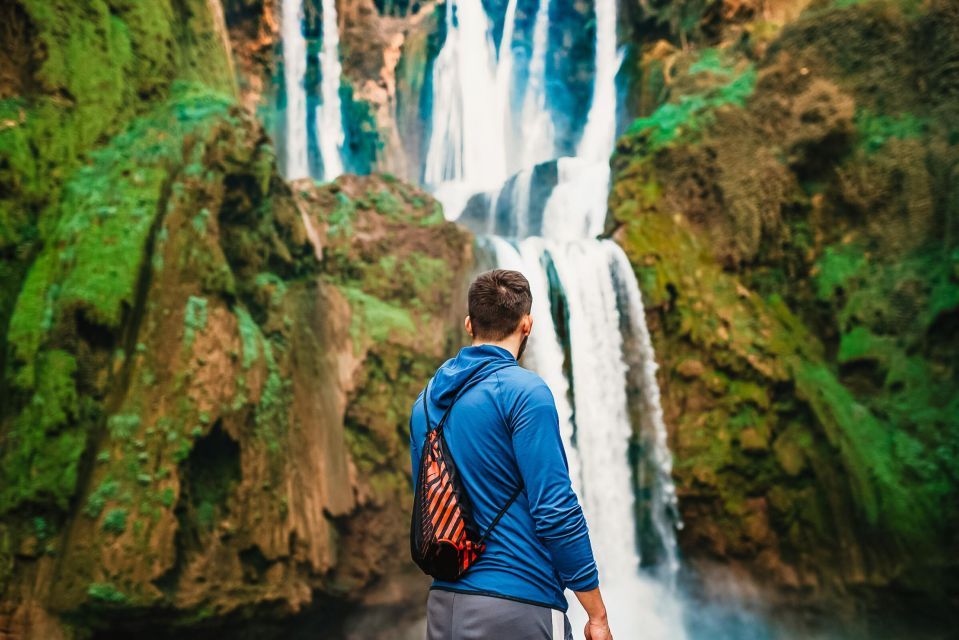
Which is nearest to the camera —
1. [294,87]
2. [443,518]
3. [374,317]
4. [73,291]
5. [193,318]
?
[443,518]

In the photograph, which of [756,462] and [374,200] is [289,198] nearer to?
[374,200]

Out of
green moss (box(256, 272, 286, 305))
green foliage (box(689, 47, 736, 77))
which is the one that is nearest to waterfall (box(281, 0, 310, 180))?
green foliage (box(689, 47, 736, 77))

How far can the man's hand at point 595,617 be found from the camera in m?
1.64

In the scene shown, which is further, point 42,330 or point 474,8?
point 474,8

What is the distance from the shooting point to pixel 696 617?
8.66 meters

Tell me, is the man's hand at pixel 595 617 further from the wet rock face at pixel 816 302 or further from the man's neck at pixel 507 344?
the wet rock face at pixel 816 302

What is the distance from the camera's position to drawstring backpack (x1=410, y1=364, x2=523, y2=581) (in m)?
1.68

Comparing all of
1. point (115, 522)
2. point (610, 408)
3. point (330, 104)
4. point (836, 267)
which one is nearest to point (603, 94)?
point (330, 104)

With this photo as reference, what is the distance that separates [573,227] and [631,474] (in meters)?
7.05

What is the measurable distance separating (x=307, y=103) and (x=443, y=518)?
2146 centimetres

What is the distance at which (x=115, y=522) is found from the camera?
524cm

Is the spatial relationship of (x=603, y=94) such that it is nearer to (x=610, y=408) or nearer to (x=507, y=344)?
(x=610, y=408)

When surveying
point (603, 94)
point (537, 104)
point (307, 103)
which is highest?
point (537, 104)

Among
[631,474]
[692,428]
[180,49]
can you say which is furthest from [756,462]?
[180,49]
